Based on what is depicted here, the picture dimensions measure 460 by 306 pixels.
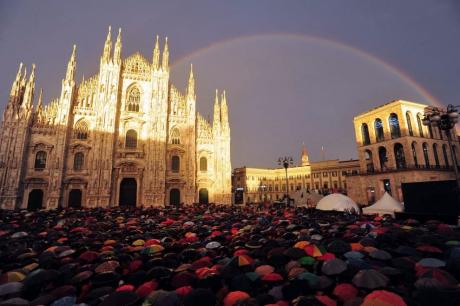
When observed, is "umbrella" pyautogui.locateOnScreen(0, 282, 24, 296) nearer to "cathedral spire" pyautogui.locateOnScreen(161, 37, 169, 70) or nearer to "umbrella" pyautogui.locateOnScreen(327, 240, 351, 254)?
"umbrella" pyautogui.locateOnScreen(327, 240, 351, 254)

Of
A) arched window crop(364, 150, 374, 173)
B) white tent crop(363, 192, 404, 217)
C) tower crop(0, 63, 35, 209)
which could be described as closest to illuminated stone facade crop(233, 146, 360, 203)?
arched window crop(364, 150, 374, 173)

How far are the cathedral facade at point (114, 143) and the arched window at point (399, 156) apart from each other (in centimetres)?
2504

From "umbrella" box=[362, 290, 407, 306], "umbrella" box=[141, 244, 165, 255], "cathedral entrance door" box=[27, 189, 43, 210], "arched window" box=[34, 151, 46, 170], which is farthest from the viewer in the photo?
"arched window" box=[34, 151, 46, 170]

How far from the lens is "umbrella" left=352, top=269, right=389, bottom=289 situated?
4613 mm

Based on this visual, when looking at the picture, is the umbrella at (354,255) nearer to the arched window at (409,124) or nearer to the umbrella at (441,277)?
the umbrella at (441,277)

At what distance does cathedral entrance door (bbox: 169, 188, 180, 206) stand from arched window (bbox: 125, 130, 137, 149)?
28.0 feet

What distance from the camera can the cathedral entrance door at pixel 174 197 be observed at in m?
34.0

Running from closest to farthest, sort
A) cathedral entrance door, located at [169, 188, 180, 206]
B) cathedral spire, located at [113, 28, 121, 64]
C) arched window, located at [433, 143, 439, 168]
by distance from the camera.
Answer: cathedral spire, located at [113, 28, 121, 64]
cathedral entrance door, located at [169, 188, 180, 206]
arched window, located at [433, 143, 439, 168]

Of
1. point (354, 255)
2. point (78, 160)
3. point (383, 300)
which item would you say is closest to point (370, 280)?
point (383, 300)

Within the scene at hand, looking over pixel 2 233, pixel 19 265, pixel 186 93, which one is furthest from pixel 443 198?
pixel 186 93

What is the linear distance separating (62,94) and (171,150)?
1560 cm

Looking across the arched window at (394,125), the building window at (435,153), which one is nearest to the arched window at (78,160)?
the arched window at (394,125)

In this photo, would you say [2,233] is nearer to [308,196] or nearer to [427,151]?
[308,196]

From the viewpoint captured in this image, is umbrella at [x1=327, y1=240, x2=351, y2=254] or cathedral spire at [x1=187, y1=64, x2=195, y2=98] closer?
umbrella at [x1=327, y1=240, x2=351, y2=254]
